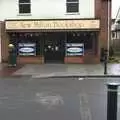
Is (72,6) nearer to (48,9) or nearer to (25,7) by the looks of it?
(48,9)

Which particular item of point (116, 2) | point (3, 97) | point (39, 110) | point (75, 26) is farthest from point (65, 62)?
point (116, 2)

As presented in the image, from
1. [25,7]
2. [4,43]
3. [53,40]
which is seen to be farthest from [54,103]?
[25,7]

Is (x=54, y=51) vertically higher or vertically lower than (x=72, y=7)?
lower

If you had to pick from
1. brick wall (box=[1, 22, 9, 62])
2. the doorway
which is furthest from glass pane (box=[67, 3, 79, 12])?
brick wall (box=[1, 22, 9, 62])

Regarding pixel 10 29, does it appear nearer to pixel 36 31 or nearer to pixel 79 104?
pixel 36 31

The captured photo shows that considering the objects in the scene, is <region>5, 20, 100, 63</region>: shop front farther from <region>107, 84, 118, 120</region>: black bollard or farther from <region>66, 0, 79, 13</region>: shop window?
<region>107, 84, 118, 120</region>: black bollard

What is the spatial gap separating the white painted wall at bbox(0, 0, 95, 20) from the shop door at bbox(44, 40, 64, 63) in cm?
188

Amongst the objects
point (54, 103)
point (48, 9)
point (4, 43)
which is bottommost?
point (54, 103)

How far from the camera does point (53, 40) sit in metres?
31.2

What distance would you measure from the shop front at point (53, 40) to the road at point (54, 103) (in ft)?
44.4

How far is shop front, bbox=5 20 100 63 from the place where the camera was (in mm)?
29984

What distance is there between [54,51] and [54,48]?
213mm

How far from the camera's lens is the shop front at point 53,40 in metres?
30.0

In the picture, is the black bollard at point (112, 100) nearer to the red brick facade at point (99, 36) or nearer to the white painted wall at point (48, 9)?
the red brick facade at point (99, 36)
